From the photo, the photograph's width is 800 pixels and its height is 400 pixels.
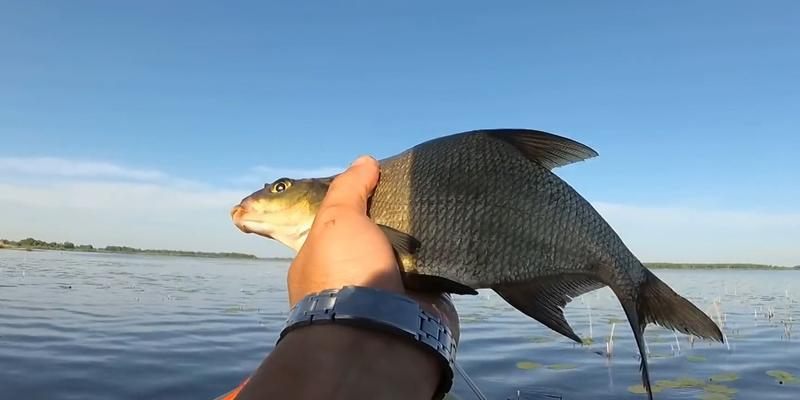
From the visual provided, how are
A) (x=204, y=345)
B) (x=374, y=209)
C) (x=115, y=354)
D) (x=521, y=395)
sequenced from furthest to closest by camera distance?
(x=204, y=345), (x=115, y=354), (x=521, y=395), (x=374, y=209)

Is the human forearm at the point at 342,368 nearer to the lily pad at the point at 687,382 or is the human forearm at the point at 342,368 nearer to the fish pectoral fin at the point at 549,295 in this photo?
the fish pectoral fin at the point at 549,295

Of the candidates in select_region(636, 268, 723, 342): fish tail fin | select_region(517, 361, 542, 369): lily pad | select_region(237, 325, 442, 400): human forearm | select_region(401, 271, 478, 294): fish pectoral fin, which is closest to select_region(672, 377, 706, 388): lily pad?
select_region(517, 361, 542, 369): lily pad

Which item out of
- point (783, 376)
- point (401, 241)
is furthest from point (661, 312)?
point (783, 376)

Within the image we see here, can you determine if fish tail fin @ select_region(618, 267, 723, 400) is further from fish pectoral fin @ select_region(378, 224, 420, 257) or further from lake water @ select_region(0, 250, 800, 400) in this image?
lake water @ select_region(0, 250, 800, 400)

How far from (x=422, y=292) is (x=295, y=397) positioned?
4.39 ft

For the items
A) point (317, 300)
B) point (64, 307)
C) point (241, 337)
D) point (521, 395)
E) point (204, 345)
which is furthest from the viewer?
point (64, 307)

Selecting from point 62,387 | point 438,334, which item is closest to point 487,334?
point 62,387

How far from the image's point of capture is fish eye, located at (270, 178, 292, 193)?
3.50 m

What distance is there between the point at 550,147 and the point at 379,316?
70.3 inches

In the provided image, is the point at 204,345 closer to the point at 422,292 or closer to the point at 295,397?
the point at 422,292

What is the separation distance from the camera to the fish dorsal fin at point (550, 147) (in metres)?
3.09

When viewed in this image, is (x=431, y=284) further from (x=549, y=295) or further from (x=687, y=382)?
(x=687, y=382)

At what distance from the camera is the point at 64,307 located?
661 inches

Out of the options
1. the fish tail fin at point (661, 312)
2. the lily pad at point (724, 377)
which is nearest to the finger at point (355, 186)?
the fish tail fin at point (661, 312)
